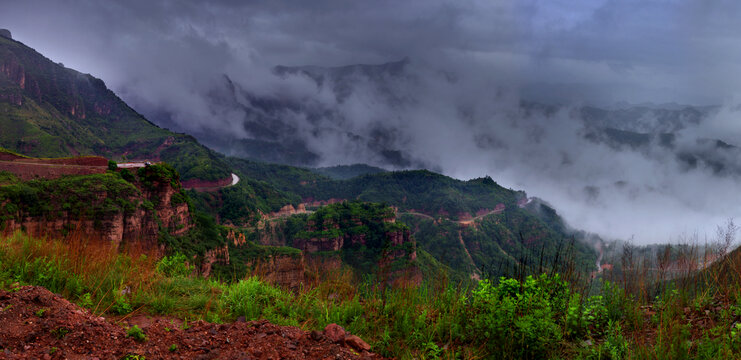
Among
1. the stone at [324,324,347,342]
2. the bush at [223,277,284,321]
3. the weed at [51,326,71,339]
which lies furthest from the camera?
the bush at [223,277,284,321]

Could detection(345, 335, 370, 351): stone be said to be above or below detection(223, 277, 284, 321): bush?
above

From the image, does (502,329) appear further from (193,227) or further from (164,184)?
(193,227)

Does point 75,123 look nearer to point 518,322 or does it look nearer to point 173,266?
point 173,266

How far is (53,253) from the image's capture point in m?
5.36

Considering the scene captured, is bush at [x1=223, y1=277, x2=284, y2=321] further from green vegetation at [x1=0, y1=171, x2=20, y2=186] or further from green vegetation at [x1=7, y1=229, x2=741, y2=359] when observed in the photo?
green vegetation at [x1=0, y1=171, x2=20, y2=186]

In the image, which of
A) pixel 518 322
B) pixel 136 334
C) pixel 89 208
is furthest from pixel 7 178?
pixel 518 322

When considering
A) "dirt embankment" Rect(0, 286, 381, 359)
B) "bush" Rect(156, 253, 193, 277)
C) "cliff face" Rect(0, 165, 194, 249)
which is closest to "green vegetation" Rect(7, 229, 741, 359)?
"dirt embankment" Rect(0, 286, 381, 359)

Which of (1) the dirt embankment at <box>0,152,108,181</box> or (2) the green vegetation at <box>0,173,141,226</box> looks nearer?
(2) the green vegetation at <box>0,173,141,226</box>

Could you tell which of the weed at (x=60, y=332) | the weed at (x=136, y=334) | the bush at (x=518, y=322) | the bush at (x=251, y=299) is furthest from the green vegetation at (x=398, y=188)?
the weed at (x=60, y=332)

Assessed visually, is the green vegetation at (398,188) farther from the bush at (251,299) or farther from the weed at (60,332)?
the weed at (60,332)

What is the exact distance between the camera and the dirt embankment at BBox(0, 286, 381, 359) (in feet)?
10.3

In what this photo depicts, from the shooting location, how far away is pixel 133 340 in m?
3.46

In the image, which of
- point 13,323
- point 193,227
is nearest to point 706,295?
point 13,323

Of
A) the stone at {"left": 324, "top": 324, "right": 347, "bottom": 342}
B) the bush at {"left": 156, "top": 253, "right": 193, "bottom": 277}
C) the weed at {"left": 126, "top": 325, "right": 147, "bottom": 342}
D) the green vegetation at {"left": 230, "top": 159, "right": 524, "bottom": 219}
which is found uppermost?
the green vegetation at {"left": 230, "top": 159, "right": 524, "bottom": 219}
